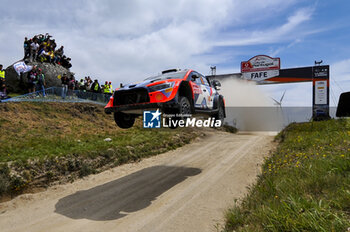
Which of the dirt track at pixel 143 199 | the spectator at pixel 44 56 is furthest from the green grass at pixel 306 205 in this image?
the spectator at pixel 44 56


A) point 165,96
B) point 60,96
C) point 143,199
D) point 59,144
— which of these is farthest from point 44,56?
point 165,96

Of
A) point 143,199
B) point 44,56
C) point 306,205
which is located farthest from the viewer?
point 44,56

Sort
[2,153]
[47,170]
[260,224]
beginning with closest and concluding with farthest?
1. [260,224]
2. [2,153]
3. [47,170]

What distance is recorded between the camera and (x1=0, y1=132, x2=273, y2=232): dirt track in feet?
28.8

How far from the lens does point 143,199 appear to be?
11.1 metres

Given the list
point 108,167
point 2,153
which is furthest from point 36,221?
point 108,167

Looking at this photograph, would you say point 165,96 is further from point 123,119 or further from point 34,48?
point 34,48

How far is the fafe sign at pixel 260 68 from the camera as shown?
27.2 meters

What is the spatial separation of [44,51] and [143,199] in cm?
1933

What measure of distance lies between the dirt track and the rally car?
3966mm

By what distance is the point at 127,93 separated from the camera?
7.19 metres

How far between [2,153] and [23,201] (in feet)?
7.88

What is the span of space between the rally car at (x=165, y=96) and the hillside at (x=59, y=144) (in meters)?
6.27

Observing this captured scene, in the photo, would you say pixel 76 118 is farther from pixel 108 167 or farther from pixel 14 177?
pixel 14 177
